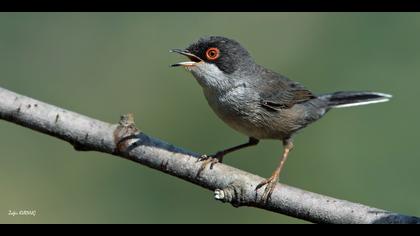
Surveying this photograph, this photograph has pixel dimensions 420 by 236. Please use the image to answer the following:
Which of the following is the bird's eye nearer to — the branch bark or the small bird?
the small bird

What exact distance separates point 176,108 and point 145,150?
3214 millimetres

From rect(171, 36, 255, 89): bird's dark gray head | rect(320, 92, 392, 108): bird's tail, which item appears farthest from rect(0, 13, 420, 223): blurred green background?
rect(171, 36, 255, 89): bird's dark gray head

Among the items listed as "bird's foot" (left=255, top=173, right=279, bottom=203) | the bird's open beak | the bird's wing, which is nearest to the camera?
"bird's foot" (left=255, top=173, right=279, bottom=203)

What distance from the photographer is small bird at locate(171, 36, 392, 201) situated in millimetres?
6203

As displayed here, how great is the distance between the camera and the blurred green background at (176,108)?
6629mm

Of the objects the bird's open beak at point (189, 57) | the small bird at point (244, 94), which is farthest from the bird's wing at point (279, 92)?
the bird's open beak at point (189, 57)

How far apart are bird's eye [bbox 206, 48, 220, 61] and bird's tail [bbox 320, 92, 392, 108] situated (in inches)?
58.5

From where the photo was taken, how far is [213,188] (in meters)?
4.87

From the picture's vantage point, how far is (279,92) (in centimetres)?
670

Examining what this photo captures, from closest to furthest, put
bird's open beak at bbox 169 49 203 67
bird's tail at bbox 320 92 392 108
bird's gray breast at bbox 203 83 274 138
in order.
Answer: bird's open beak at bbox 169 49 203 67, bird's gray breast at bbox 203 83 274 138, bird's tail at bbox 320 92 392 108

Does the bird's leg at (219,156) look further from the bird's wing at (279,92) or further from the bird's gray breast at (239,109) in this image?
the bird's wing at (279,92)

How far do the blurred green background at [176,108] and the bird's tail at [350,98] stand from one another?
11.2 inches

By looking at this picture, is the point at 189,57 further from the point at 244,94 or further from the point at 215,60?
the point at 244,94

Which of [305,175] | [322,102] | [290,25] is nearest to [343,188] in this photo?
[305,175]
